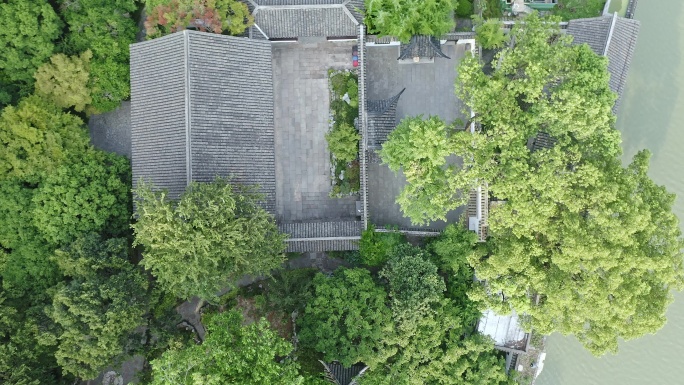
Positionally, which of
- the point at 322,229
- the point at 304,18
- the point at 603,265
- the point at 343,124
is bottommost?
the point at 322,229

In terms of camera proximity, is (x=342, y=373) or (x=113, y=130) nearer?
(x=342, y=373)

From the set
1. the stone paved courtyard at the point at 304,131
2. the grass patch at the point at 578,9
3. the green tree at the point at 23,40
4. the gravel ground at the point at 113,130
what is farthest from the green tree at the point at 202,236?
the grass patch at the point at 578,9

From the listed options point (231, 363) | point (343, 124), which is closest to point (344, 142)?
point (343, 124)

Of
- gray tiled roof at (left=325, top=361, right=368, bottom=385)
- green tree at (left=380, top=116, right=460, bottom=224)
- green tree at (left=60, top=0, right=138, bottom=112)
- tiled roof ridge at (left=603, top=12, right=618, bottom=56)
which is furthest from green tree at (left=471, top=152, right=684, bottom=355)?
green tree at (left=60, top=0, right=138, bottom=112)

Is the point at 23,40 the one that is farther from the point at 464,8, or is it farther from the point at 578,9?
the point at 578,9

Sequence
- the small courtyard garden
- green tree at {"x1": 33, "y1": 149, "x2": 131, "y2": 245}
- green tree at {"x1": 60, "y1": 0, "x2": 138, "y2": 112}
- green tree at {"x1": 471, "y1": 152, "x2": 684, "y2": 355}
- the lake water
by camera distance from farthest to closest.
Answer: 1. the lake water
2. the small courtyard garden
3. green tree at {"x1": 60, "y1": 0, "x2": 138, "y2": 112}
4. green tree at {"x1": 33, "y1": 149, "x2": 131, "y2": 245}
5. green tree at {"x1": 471, "y1": 152, "x2": 684, "y2": 355}

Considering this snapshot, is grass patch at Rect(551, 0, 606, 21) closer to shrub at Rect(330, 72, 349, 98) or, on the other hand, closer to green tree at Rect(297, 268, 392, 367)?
shrub at Rect(330, 72, 349, 98)

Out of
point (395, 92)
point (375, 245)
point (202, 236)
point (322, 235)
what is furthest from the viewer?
point (395, 92)
